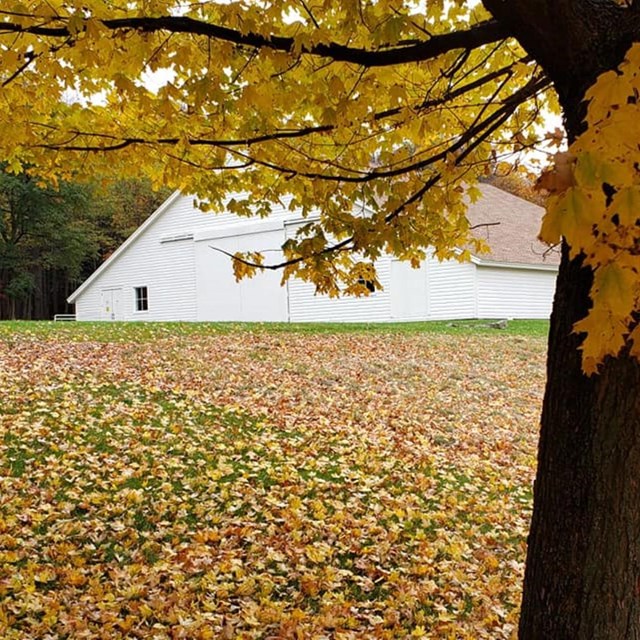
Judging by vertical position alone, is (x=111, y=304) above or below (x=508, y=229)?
below

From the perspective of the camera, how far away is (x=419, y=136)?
12.5ft

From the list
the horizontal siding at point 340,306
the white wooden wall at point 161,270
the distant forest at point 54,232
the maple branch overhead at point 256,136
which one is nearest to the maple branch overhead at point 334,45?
the maple branch overhead at point 256,136

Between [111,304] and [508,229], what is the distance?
15.7 meters

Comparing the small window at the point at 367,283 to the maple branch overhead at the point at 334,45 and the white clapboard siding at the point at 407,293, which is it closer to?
the maple branch overhead at the point at 334,45

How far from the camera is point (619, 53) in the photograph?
6.85 feet

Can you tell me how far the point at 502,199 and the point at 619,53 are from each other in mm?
24915

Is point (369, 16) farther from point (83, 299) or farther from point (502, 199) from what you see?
point (83, 299)

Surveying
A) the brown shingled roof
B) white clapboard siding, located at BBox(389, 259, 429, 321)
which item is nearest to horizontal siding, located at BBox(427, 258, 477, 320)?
white clapboard siding, located at BBox(389, 259, 429, 321)

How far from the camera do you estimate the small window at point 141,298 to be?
25.0m

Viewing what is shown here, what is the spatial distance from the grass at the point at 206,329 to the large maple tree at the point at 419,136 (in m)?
8.42

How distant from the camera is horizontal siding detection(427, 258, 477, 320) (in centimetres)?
1889

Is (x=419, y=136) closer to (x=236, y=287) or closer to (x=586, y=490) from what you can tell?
(x=586, y=490)

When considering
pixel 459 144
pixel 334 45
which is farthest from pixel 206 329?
pixel 334 45

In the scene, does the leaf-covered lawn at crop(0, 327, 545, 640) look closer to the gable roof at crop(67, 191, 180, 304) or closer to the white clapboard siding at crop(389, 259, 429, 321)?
the white clapboard siding at crop(389, 259, 429, 321)
